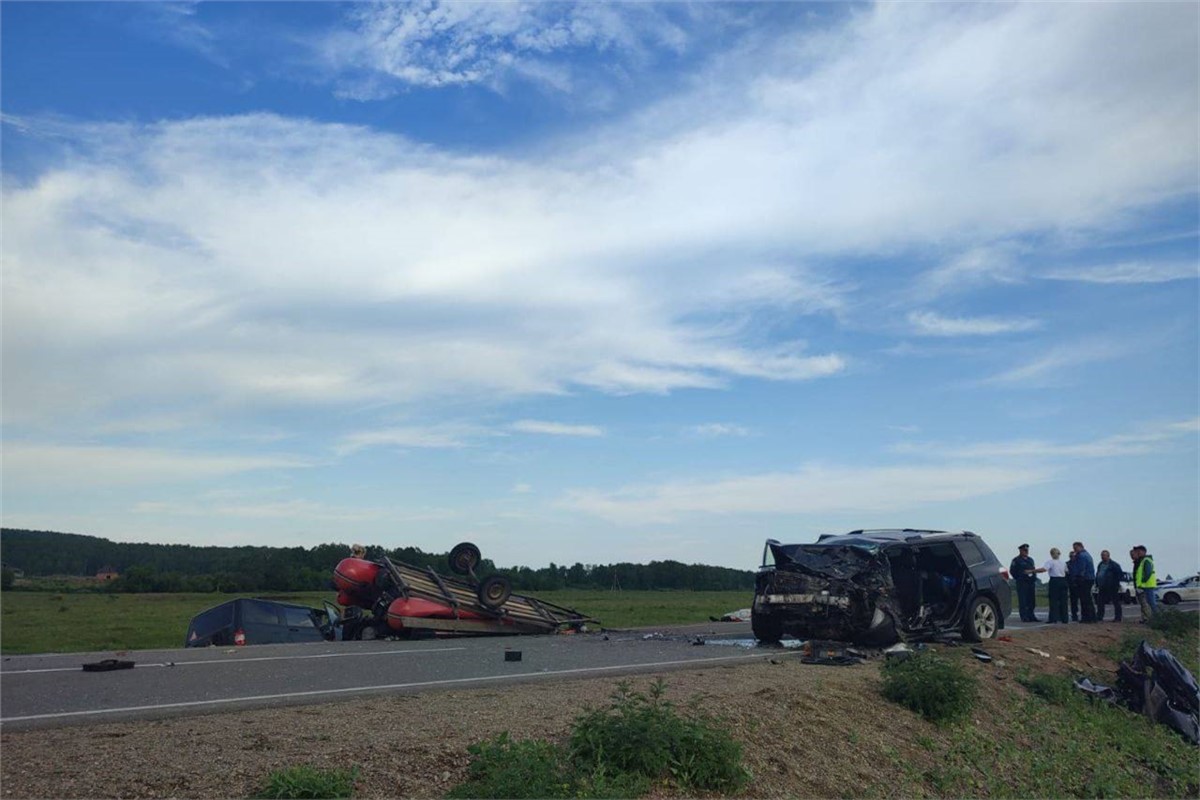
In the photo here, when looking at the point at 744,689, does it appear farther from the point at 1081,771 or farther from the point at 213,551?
the point at 213,551

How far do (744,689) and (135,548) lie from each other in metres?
73.5

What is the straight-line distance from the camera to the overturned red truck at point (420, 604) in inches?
715

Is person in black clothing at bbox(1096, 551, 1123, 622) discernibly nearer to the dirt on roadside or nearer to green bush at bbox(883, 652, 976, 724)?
the dirt on roadside

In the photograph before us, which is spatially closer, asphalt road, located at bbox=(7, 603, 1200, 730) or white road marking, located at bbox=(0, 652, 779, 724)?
white road marking, located at bbox=(0, 652, 779, 724)

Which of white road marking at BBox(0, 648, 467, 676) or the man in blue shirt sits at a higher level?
the man in blue shirt

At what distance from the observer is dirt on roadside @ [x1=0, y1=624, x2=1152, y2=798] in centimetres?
607

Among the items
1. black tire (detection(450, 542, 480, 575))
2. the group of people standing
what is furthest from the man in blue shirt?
black tire (detection(450, 542, 480, 575))

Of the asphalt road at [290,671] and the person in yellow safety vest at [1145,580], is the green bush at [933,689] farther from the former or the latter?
the person in yellow safety vest at [1145,580]

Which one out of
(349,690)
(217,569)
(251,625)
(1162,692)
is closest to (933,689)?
(1162,692)

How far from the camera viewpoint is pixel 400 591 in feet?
59.9

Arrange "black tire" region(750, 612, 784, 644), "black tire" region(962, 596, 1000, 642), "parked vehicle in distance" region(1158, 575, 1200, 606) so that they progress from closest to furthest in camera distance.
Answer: "black tire" region(750, 612, 784, 644), "black tire" region(962, 596, 1000, 642), "parked vehicle in distance" region(1158, 575, 1200, 606)

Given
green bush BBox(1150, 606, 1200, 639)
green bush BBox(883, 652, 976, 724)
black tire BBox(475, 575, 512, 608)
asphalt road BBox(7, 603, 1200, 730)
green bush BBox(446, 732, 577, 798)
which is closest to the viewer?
green bush BBox(446, 732, 577, 798)

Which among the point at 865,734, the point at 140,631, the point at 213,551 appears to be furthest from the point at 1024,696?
the point at 213,551

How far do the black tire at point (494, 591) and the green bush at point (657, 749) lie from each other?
38.7 ft
